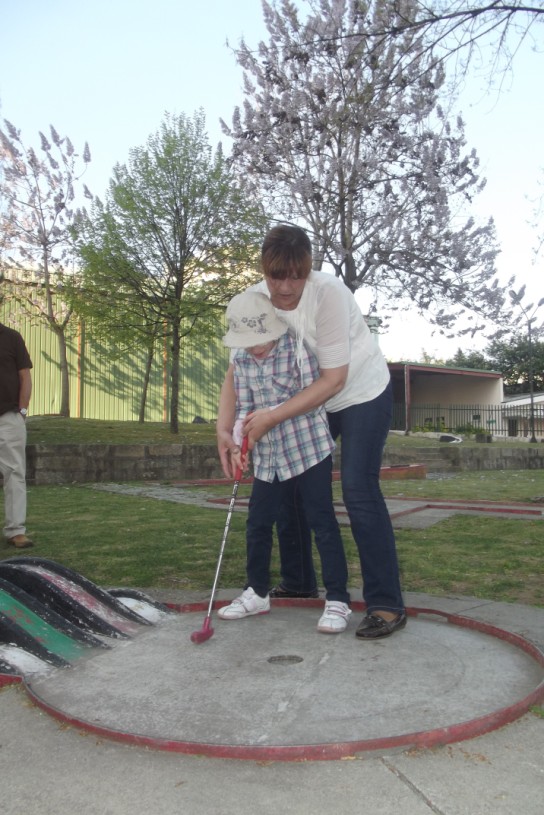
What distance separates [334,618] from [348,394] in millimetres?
902

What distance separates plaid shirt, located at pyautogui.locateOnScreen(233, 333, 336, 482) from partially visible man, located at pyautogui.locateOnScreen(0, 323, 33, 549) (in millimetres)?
2734

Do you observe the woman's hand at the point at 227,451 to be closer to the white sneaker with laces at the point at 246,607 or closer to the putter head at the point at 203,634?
the white sneaker with laces at the point at 246,607

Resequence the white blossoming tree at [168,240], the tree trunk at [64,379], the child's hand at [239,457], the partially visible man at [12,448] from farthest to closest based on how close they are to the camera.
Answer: the tree trunk at [64,379] → the white blossoming tree at [168,240] → the partially visible man at [12,448] → the child's hand at [239,457]

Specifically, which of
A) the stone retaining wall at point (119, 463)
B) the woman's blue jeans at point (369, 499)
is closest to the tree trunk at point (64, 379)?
the stone retaining wall at point (119, 463)

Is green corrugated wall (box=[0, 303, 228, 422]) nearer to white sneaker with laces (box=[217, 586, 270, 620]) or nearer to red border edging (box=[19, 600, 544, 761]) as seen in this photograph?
white sneaker with laces (box=[217, 586, 270, 620])

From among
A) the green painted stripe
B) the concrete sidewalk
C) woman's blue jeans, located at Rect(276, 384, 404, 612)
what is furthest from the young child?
the concrete sidewalk

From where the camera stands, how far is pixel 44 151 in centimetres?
2423

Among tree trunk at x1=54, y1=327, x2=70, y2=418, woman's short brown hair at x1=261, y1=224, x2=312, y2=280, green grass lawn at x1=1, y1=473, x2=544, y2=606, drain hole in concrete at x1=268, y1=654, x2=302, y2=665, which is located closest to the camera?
drain hole in concrete at x1=268, y1=654, x2=302, y2=665

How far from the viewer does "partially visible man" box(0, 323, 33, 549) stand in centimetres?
532

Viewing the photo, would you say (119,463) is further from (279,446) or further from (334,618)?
(334,618)

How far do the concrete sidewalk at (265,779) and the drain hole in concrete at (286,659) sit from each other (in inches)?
16.6

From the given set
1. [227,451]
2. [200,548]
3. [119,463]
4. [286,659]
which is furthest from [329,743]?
[119,463]

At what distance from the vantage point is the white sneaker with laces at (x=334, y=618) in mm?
2873

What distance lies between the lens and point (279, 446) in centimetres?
312
